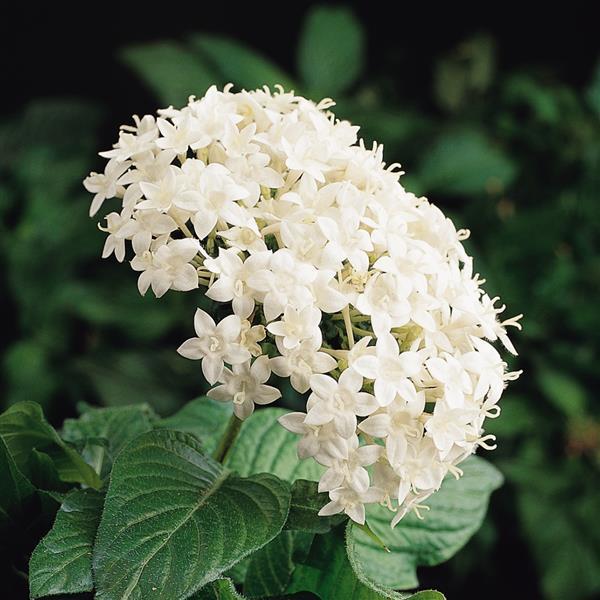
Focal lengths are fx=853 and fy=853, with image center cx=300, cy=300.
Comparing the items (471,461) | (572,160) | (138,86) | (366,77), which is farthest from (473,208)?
(138,86)

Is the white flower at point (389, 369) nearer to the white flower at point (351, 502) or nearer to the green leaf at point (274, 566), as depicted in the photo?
the white flower at point (351, 502)

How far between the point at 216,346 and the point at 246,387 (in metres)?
Answer: 0.03

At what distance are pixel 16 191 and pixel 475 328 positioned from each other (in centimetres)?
140

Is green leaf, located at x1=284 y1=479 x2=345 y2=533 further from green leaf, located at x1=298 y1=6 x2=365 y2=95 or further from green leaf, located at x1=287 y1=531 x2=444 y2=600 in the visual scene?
green leaf, located at x1=298 y1=6 x2=365 y2=95

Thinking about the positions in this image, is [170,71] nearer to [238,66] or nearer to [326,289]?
[238,66]

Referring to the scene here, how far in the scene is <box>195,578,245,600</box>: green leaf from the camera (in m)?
0.48

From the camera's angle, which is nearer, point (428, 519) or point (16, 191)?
point (428, 519)

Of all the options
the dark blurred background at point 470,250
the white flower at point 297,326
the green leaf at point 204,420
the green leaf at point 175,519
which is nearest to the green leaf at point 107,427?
the green leaf at point 204,420

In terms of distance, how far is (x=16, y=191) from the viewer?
172 cm

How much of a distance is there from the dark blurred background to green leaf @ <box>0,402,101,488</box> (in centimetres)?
83

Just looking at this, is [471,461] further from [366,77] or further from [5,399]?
[366,77]

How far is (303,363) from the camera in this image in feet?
1.56

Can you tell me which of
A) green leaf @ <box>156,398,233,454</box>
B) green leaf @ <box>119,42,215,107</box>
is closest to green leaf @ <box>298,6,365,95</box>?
green leaf @ <box>119,42,215,107</box>

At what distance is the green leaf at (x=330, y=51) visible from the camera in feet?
6.13
